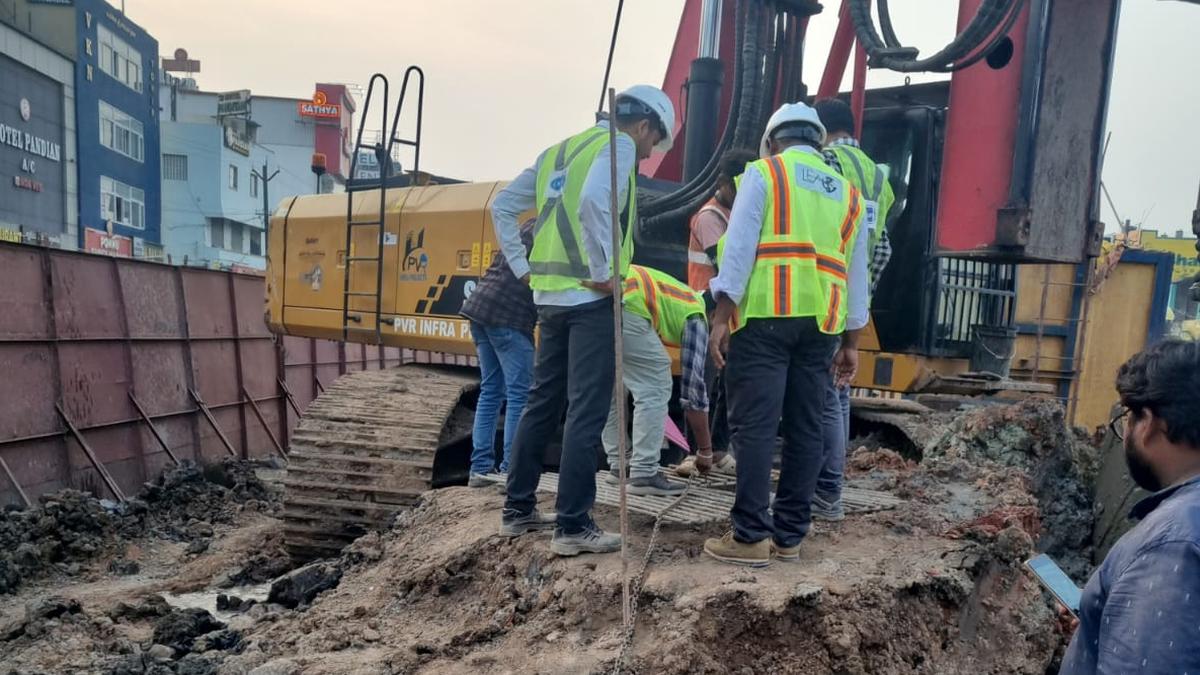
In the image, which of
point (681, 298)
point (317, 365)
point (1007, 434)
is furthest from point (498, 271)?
point (317, 365)

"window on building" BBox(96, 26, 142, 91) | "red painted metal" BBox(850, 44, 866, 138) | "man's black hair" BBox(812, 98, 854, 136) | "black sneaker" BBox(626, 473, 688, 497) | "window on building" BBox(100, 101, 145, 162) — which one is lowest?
"black sneaker" BBox(626, 473, 688, 497)

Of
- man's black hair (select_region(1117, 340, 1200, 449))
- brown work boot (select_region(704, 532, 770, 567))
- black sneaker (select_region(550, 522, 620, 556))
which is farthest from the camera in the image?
black sneaker (select_region(550, 522, 620, 556))

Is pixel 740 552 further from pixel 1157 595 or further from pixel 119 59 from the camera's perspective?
pixel 119 59

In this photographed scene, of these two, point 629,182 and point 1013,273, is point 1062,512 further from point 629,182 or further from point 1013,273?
point 629,182

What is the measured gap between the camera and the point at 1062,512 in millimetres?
5574

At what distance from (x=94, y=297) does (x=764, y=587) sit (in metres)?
8.34

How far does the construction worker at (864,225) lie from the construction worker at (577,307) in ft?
3.16

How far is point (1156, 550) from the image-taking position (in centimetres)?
156

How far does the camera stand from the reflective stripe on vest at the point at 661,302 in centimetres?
441

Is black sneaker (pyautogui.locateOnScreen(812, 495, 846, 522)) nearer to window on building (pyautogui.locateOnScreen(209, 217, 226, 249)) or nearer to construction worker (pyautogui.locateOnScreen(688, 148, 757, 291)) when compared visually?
construction worker (pyautogui.locateOnScreen(688, 148, 757, 291))

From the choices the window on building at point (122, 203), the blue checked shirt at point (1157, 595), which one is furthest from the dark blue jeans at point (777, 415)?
Answer: the window on building at point (122, 203)

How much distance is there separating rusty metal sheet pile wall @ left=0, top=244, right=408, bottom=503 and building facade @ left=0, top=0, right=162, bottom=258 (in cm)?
2372

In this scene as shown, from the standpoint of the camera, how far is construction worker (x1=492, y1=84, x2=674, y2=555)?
3.58 m

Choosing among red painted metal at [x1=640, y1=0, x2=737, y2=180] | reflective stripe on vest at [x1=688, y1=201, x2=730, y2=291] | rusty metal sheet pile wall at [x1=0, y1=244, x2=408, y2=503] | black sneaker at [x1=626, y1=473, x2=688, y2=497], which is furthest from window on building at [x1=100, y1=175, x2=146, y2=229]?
black sneaker at [x1=626, y1=473, x2=688, y2=497]
